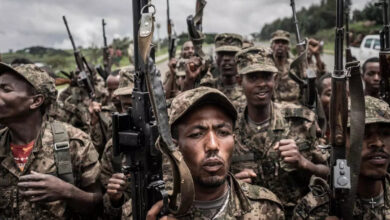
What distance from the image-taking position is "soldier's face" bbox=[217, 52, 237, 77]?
19.1 feet

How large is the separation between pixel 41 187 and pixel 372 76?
522 centimetres

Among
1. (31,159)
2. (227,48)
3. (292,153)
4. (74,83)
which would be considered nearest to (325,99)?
(227,48)

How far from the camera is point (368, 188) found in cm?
267

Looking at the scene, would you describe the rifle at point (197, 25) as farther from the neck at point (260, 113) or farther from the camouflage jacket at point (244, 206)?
the camouflage jacket at point (244, 206)

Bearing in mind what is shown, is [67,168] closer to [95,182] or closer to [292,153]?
[95,182]

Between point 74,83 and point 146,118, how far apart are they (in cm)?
607

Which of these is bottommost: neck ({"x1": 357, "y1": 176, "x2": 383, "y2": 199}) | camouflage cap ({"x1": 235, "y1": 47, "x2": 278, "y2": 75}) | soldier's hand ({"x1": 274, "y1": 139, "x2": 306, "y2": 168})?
neck ({"x1": 357, "y1": 176, "x2": 383, "y2": 199})

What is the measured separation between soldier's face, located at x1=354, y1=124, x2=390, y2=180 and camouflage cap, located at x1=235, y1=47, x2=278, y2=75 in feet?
4.67

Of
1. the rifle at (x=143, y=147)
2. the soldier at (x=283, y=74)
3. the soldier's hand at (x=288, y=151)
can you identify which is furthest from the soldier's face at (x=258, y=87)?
the soldier at (x=283, y=74)

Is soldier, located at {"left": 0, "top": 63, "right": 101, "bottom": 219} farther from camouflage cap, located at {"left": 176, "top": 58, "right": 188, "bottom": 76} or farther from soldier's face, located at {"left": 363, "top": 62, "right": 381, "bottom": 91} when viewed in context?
soldier's face, located at {"left": 363, "top": 62, "right": 381, "bottom": 91}

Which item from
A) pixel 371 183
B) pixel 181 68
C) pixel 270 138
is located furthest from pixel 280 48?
pixel 371 183

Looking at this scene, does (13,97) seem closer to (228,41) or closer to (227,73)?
(227,73)

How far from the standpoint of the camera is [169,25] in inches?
311

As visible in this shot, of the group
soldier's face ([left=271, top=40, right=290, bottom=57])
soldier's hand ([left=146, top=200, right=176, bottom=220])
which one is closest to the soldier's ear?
soldier's hand ([left=146, top=200, right=176, bottom=220])
